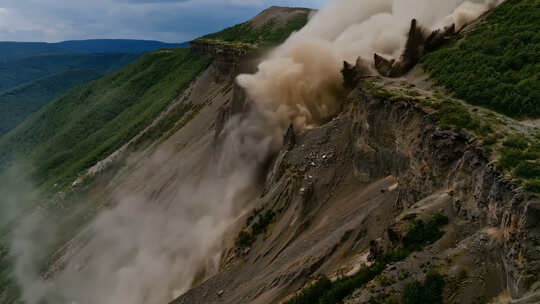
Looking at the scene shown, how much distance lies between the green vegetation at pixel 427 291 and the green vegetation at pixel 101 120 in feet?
357

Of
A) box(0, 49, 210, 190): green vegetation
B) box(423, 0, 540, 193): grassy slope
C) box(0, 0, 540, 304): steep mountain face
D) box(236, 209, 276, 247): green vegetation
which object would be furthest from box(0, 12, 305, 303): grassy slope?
box(423, 0, 540, 193): grassy slope

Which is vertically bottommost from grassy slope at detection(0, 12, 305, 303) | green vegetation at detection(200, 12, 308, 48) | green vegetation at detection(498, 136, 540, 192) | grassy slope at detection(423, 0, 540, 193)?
grassy slope at detection(0, 12, 305, 303)

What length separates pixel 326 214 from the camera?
34281mm

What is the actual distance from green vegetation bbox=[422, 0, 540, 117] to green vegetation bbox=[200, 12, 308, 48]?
7704cm

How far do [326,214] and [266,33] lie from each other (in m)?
101

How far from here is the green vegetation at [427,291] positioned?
1784 centimetres

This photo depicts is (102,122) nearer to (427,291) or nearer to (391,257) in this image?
(391,257)

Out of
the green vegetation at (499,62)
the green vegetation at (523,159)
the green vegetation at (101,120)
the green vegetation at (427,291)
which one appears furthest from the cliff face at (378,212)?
the green vegetation at (101,120)

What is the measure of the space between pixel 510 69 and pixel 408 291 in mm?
21252

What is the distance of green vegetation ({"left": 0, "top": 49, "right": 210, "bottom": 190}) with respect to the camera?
5094 inches

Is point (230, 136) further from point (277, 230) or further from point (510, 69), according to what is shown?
point (510, 69)

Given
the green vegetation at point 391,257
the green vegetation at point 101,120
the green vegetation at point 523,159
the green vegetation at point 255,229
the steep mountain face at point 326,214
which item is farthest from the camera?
the green vegetation at point 101,120

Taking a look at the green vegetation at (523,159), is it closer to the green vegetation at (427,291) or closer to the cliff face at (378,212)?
A: the cliff face at (378,212)

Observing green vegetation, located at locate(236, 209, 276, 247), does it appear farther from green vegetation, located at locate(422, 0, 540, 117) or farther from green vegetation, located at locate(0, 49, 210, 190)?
green vegetation, located at locate(0, 49, 210, 190)
